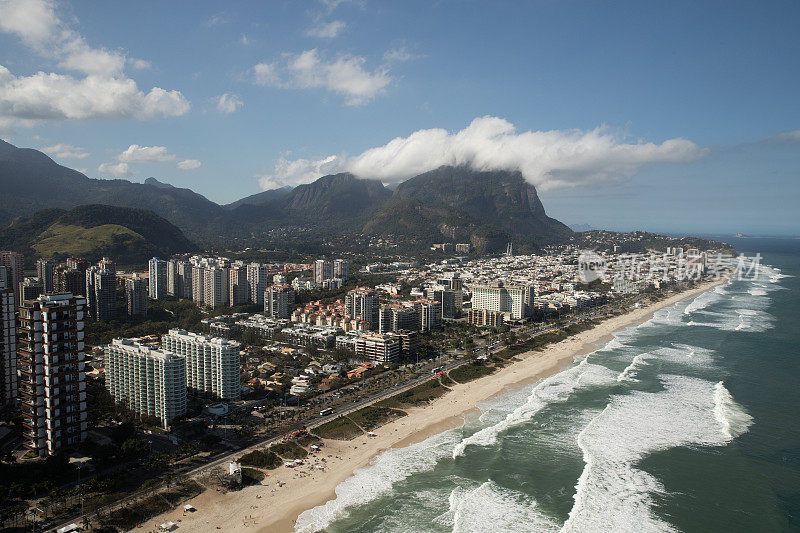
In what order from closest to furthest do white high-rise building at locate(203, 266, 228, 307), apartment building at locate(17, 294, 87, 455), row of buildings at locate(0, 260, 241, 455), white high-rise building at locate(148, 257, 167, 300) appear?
apartment building at locate(17, 294, 87, 455) → row of buildings at locate(0, 260, 241, 455) → white high-rise building at locate(203, 266, 228, 307) → white high-rise building at locate(148, 257, 167, 300)

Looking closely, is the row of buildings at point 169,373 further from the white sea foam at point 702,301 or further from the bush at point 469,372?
the white sea foam at point 702,301

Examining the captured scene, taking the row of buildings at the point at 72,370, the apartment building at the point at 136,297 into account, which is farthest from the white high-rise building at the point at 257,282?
the row of buildings at the point at 72,370

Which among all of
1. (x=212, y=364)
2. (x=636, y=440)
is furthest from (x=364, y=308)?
(x=636, y=440)

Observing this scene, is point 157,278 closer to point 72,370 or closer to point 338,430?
point 72,370

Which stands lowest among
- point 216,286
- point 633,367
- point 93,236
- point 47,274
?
point 633,367

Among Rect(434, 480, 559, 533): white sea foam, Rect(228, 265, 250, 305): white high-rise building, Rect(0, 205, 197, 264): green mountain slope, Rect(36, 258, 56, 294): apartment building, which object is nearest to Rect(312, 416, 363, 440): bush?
Rect(434, 480, 559, 533): white sea foam

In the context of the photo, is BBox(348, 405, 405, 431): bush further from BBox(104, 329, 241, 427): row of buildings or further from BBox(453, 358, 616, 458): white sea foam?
BBox(104, 329, 241, 427): row of buildings

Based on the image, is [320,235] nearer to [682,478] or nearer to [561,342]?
[561,342]

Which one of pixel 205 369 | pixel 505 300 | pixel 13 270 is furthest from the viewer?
pixel 505 300
